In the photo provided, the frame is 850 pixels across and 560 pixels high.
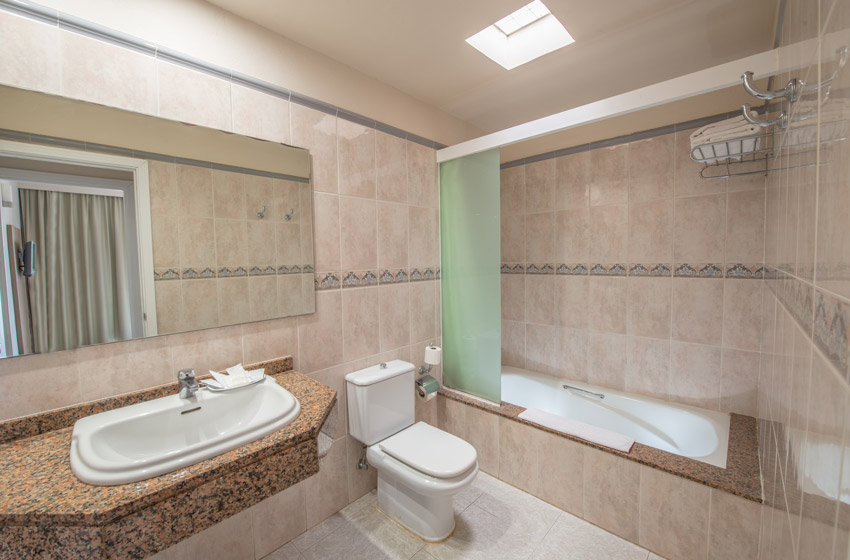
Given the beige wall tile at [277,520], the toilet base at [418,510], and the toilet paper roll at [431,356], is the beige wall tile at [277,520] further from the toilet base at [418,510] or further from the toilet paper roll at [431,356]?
the toilet paper roll at [431,356]

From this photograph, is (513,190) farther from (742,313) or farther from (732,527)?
(732,527)

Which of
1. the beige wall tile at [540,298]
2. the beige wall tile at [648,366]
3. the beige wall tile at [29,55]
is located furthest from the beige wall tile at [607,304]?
the beige wall tile at [29,55]

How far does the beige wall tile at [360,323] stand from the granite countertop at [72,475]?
0.68 metres

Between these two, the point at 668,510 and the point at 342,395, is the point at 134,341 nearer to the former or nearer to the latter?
the point at 342,395

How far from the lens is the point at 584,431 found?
1.87m

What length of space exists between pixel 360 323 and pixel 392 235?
592mm

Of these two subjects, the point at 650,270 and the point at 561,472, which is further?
the point at 650,270

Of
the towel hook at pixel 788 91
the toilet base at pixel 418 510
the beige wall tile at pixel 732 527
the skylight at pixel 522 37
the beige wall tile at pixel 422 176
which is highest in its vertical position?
the skylight at pixel 522 37

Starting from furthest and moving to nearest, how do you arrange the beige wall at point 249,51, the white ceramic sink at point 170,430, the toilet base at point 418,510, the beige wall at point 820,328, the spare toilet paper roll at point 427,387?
the spare toilet paper roll at point 427,387
the toilet base at point 418,510
the beige wall at point 249,51
the white ceramic sink at point 170,430
the beige wall at point 820,328

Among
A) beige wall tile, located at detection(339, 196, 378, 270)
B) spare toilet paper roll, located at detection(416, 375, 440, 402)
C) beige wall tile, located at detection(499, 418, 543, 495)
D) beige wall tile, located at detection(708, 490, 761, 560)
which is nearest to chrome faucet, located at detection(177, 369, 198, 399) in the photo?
beige wall tile, located at detection(339, 196, 378, 270)

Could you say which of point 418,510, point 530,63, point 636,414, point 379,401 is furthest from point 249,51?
point 636,414

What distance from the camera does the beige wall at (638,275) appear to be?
79.5 inches

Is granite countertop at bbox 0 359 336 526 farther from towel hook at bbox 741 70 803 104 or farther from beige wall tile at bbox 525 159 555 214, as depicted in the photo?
beige wall tile at bbox 525 159 555 214

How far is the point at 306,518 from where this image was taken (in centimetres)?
179
